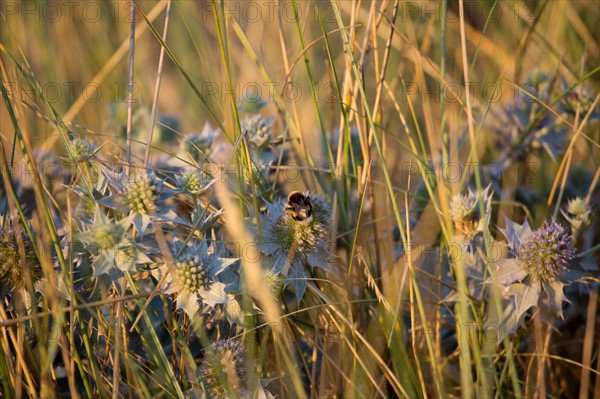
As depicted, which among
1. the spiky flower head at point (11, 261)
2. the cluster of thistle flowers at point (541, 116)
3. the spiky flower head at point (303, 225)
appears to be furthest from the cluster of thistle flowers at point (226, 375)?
the cluster of thistle flowers at point (541, 116)

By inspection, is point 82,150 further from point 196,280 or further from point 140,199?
point 196,280

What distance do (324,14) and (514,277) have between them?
2674 mm

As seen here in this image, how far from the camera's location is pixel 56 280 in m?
→ 1.09

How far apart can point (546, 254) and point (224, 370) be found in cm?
70

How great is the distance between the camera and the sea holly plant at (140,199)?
1.06m

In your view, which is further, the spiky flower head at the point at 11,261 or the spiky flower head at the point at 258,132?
the spiky flower head at the point at 258,132

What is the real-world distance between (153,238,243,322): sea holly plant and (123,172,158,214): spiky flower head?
A: 10 centimetres

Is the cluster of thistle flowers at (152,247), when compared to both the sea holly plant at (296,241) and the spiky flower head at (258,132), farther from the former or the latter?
the spiky flower head at (258,132)

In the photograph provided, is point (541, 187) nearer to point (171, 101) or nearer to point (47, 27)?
point (171, 101)

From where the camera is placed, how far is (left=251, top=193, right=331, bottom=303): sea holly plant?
1152mm

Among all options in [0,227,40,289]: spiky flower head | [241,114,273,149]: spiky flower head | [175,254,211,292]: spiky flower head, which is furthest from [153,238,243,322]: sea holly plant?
[241,114,273,149]: spiky flower head

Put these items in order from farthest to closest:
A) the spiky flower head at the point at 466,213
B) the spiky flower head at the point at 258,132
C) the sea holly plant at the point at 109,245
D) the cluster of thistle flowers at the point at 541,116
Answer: the cluster of thistle flowers at the point at 541,116 < the spiky flower head at the point at 258,132 < the spiky flower head at the point at 466,213 < the sea holly plant at the point at 109,245

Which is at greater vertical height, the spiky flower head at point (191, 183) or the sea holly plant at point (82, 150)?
the sea holly plant at point (82, 150)

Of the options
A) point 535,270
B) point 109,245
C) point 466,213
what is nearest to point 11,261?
point 109,245
